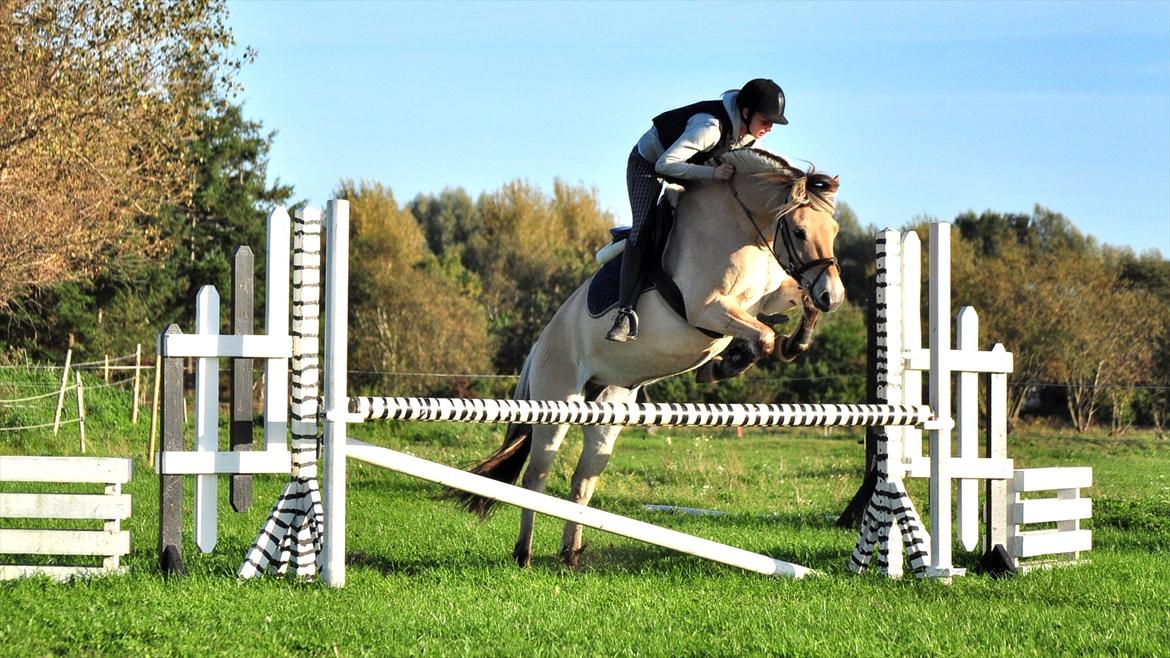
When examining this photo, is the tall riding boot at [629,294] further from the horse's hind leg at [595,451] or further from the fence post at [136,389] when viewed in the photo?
the fence post at [136,389]

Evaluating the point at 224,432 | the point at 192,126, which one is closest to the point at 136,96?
the point at 192,126

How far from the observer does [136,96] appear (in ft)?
50.5

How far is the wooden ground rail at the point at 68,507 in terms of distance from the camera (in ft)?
18.5

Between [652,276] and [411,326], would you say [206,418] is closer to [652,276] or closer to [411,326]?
[652,276]

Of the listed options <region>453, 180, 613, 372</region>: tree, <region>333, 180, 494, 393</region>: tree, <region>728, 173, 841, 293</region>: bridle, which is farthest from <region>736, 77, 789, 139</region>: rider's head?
<region>453, 180, 613, 372</region>: tree

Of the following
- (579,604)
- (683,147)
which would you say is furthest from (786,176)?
(579,604)

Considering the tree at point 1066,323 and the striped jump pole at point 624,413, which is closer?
the striped jump pole at point 624,413

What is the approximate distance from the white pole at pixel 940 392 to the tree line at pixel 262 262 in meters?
11.0

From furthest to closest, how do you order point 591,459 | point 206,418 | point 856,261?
point 856,261 < point 591,459 < point 206,418

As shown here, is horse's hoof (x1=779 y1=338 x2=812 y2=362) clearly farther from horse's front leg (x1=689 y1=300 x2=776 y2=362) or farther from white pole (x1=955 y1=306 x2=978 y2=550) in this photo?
white pole (x1=955 y1=306 x2=978 y2=550)

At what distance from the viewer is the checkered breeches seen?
6562 millimetres

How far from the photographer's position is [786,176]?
20.0ft

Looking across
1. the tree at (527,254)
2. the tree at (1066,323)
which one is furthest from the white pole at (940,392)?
the tree at (527,254)

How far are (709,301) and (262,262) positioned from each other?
28.4 meters
